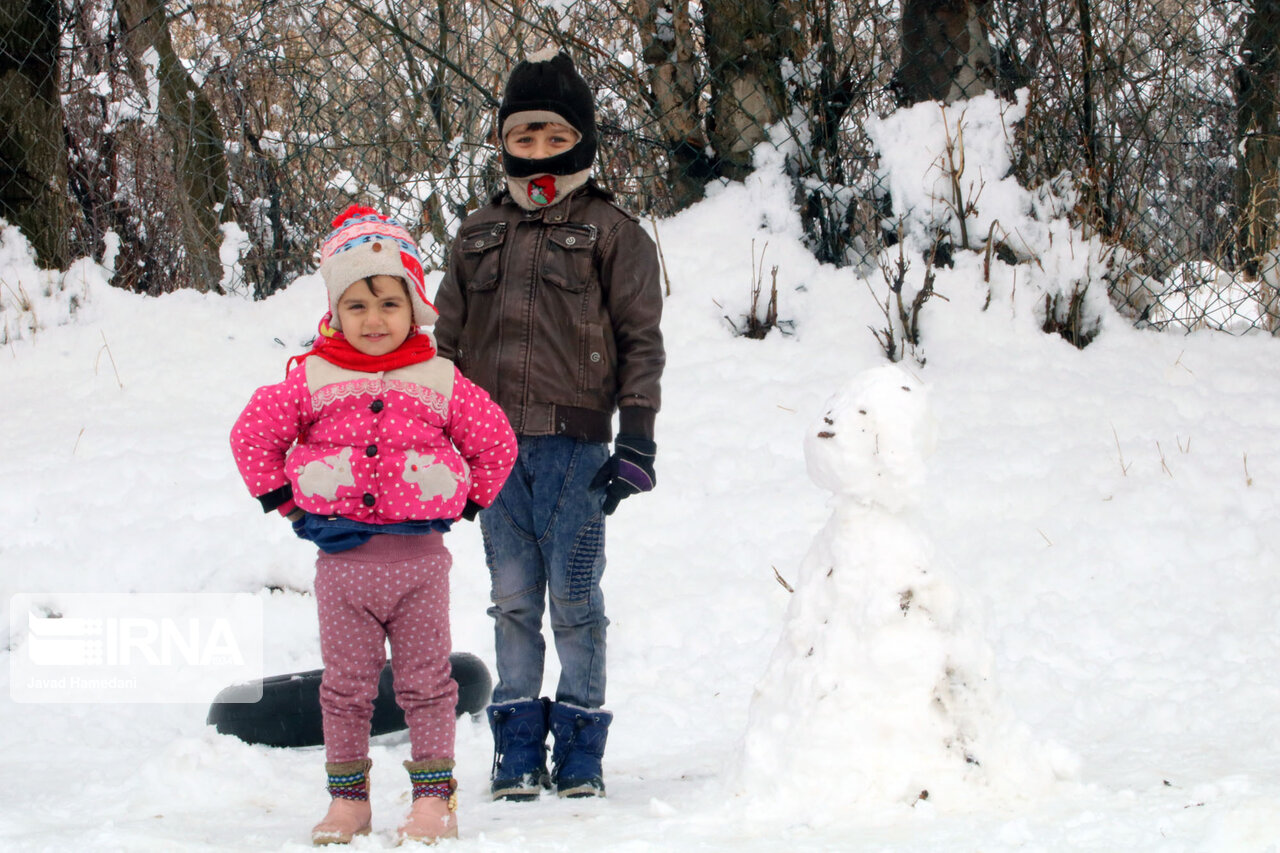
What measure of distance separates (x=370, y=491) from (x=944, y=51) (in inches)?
169

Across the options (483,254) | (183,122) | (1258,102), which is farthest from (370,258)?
(183,122)

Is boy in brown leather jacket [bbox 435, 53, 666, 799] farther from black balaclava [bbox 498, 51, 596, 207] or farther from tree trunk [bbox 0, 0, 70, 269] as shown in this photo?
tree trunk [bbox 0, 0, 70, 269]

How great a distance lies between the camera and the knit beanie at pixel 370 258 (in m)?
2.29

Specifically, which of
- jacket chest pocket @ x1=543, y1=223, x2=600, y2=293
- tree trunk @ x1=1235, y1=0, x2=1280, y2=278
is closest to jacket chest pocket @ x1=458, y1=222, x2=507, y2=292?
jacket chest pocket @ x1=543, y1=223, x2=600, y2=293

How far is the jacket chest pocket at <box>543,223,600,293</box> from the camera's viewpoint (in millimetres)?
2654

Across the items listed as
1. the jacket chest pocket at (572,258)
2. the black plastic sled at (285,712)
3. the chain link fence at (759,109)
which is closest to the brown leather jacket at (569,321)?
the jacket chest pocket at (572,258)

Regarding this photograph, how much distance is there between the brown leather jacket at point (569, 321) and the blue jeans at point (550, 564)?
0.25 feet

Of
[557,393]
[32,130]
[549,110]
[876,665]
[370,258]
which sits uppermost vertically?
[32,130]

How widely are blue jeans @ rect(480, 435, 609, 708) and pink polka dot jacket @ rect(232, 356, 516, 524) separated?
1.04 ft

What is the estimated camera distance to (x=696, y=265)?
18.4ft

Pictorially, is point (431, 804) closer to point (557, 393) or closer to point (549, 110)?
point (557, 393)

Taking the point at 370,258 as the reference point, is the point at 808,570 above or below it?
below

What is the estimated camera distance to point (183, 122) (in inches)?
261

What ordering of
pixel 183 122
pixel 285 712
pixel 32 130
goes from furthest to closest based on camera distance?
pixel 183 122
pixel 32 130
pixel 285 712
